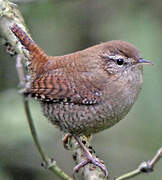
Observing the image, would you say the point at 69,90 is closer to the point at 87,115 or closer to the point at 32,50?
the point at 87,115

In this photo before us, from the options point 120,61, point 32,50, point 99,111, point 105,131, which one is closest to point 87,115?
point 99,111

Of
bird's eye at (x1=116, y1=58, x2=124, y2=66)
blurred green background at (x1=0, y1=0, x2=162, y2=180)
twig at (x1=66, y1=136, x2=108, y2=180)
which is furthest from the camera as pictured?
blurred green background at (x1=0, y1=0, x2=162, y2=180)

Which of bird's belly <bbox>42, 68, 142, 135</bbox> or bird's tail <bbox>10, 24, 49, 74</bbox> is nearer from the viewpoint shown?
bird's belly <bbox>42, 68, 142, 135</bbox>

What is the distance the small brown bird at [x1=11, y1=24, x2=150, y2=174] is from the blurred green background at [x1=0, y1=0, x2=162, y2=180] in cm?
68

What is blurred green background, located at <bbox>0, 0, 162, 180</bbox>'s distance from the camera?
4254 mm

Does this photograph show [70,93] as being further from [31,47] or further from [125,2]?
[125,2]

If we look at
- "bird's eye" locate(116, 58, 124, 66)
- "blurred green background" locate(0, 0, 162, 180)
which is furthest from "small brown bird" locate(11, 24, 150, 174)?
"blurred green background" locate(0, 0, 162, 180)

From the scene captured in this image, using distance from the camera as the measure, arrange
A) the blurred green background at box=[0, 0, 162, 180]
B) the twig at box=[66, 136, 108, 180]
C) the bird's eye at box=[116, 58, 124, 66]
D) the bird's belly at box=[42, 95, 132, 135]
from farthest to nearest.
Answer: the blurred green background at box=[0, 0, 162, 180], the bird's eye at box=[116, 58, 124, 66], the bird's belly at box=[42, 95, 132, 135], the twig at box=[66, 136, 108, 180]

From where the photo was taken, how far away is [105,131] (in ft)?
16.8

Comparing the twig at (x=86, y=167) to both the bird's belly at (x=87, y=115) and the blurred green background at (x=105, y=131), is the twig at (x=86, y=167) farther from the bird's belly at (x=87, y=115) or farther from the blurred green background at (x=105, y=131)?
the blurred green background at (x=105, y=131)

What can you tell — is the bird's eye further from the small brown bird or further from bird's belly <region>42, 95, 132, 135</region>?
bird's belly <region>42, 95, 132, 135</region>

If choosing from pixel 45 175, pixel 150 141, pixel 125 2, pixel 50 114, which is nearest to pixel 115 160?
pixel 150 141

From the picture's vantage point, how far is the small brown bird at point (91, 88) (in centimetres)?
346

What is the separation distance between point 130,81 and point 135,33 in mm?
2151
